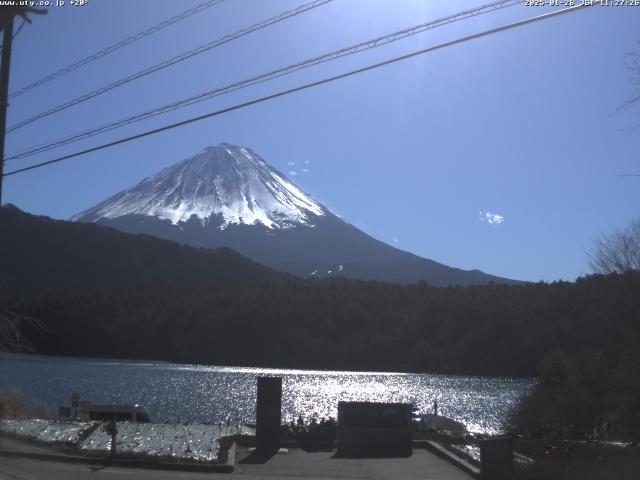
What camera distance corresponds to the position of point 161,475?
46.9ft

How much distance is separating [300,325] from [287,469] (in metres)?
95.3

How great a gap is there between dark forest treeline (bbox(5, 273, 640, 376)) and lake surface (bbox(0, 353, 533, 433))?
5556 millimetres

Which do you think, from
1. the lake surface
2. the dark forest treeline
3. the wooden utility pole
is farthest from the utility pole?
the dark forest treeline

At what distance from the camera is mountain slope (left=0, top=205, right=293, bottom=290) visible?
129 m

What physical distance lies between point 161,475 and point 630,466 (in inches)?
294

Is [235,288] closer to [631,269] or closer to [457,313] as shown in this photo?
[457,313]

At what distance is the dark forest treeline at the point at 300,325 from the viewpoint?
92812mm

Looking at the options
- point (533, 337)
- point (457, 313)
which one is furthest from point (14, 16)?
point (457, 313)

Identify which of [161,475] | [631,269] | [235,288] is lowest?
[161,475]

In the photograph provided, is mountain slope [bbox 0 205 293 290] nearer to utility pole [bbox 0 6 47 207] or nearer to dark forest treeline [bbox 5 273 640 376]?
dark forest treeline [bbox 5 273 640 376]

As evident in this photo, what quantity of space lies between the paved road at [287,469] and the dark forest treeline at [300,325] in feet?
237

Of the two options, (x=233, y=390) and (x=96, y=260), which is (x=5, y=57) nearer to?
(x=233, y=390)

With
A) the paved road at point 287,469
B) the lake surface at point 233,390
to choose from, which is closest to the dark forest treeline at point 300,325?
the lake surface at point 233,390

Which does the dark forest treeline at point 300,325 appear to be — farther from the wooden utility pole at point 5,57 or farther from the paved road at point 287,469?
the wooden utility pole at point 5,57
